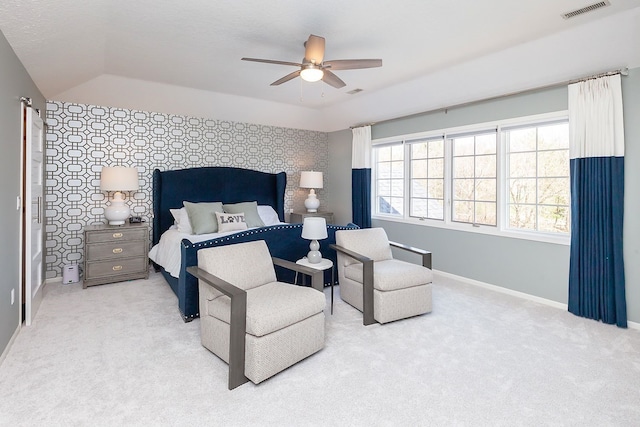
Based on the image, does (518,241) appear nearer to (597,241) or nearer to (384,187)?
(597,241)

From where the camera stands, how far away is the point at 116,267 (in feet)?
14.9

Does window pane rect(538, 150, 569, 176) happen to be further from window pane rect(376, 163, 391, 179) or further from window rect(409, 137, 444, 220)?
window pane rect(376, 163, 391, 179)

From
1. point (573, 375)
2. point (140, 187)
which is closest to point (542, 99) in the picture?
point (573, 375)

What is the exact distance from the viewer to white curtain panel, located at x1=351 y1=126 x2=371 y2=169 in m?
6.13

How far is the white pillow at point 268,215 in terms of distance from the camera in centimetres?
574

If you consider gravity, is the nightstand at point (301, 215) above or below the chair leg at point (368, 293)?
above

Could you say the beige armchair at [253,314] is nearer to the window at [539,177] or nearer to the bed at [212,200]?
the bed at [212,200]

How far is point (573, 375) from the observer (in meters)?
2.40

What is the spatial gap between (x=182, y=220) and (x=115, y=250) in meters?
0.91

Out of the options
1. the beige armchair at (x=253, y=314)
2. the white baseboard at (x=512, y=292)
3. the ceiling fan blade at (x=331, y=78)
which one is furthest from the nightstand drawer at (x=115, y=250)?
the white baseboard at (x=512, y=292)

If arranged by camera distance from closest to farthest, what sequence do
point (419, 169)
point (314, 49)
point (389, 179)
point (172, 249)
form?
1. point (314, 49)
2. point (172, 249)
3. point (419, 169)
4. point (389, 179)

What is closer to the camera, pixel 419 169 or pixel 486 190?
pixel 486 190

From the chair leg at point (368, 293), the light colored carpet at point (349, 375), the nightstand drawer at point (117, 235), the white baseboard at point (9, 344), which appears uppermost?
the nightstand drawer at point (117, 235)

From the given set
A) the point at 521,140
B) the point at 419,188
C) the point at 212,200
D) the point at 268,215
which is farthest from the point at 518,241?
the point at 212,200
